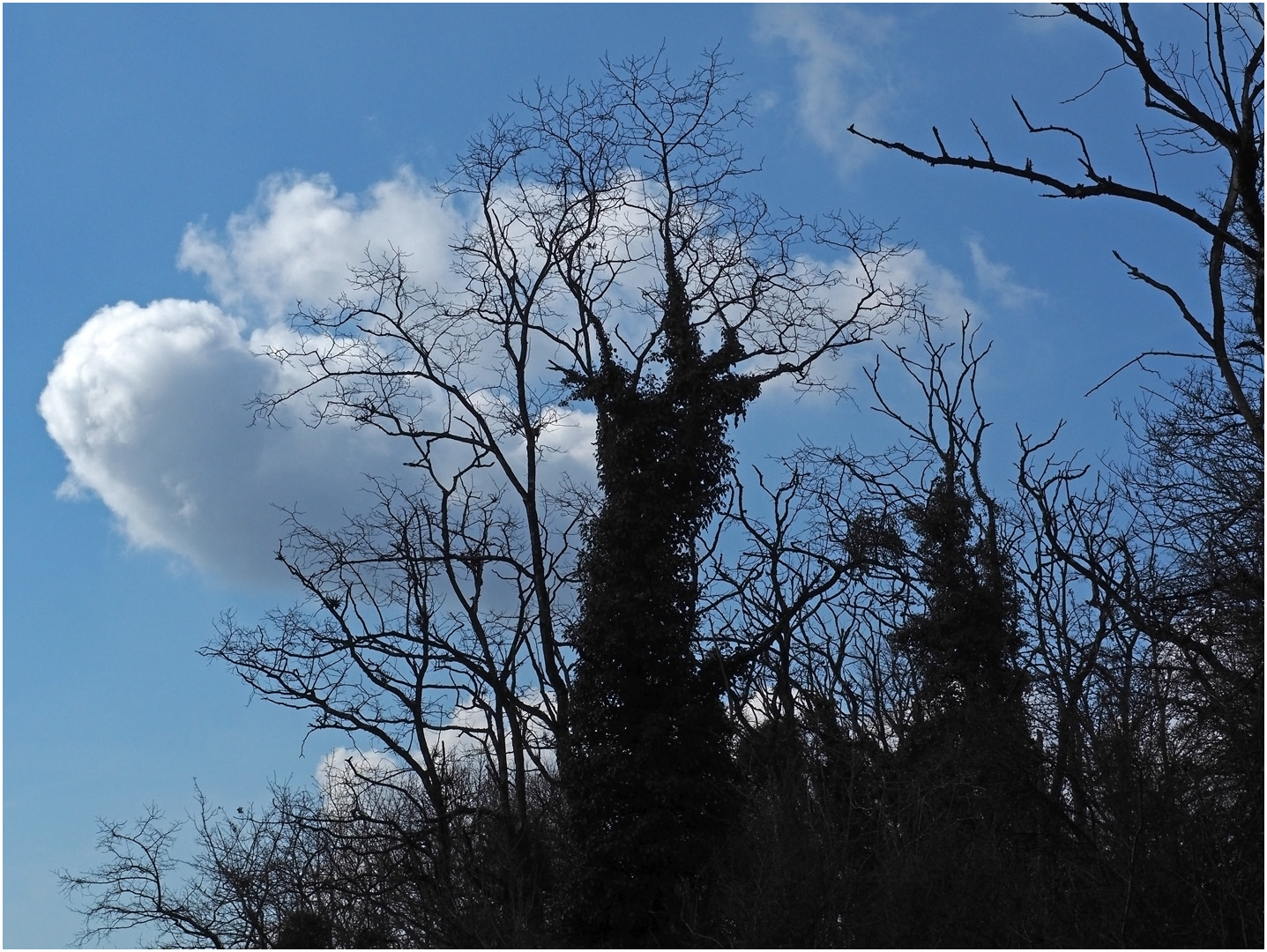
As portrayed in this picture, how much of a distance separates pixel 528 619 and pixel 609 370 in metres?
6.76

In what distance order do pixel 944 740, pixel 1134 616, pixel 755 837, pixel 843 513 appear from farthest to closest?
pixel 843 513, pixel 944 740, pixel 755 837, pixel 1134 616

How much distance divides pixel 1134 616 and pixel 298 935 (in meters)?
16.5

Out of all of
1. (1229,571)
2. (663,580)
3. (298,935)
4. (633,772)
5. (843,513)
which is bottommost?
(298,935)

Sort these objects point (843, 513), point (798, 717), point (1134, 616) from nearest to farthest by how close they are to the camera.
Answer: point (1134, 616) → point (798, 717) → point (843, 513)

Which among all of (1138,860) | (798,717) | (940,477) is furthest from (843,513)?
(1138,860)

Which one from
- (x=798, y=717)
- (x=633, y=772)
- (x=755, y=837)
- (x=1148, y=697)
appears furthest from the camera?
(x=798, y=717)

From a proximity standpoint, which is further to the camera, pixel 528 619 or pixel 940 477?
pixel 940 477

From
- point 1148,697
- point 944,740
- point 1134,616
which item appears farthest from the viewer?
point 944,740

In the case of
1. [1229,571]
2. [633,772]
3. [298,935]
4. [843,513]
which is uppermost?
[843,513]

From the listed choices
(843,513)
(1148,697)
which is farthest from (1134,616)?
(843,513)

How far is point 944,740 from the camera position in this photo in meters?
21.8

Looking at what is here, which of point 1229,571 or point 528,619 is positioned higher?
point 528,619

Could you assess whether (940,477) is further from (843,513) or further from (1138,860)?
(1138,860)

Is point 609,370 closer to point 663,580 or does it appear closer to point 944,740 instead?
point 663,580
